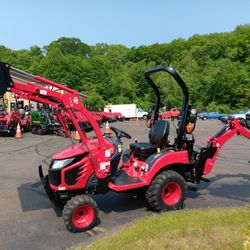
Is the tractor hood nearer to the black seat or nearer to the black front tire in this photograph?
the black front tire

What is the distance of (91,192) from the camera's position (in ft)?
20.4

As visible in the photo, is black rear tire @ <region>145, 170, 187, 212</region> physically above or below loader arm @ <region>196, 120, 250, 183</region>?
below

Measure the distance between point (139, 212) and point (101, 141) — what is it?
5.01ft

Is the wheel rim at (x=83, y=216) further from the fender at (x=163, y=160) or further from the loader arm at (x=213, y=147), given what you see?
the loader arm at (x=213, y=147)

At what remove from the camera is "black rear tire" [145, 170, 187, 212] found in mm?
6294

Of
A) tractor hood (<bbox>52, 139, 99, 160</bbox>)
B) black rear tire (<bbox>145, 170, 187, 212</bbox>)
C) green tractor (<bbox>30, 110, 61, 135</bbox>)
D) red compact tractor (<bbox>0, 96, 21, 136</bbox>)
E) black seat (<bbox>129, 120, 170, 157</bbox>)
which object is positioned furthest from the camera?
green tractor (<bbox>30, 110, 61, 135</bbox>)

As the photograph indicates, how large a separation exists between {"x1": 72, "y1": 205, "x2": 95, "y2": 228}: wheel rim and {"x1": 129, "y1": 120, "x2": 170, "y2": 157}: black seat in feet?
4.94

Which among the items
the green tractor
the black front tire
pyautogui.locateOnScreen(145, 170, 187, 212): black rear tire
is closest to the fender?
pyautogui.locateOnScreen(145, 170, 187, 212): black rear tire

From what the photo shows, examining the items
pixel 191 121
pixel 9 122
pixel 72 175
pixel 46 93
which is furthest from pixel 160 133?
pixel 9 122

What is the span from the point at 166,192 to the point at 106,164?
127 cm

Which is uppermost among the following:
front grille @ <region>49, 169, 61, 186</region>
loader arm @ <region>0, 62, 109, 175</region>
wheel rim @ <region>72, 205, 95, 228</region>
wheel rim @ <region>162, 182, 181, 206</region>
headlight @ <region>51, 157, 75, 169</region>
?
loader arm @ <region>0, 62, 109, 175</region>

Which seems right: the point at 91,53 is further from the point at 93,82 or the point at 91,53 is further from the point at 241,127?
the point at 241,127

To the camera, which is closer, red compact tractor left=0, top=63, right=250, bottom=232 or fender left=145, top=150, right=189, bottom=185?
red compact tractor left=0, top=63, right=250, bottom=232

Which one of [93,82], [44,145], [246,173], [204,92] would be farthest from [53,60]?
[246,173]
